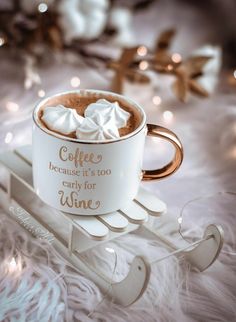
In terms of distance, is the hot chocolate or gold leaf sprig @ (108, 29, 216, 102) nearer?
the hot chocolate

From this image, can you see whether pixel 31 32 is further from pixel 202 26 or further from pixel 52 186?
pixel 52 186

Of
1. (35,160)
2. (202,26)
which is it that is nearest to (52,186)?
(35,160)

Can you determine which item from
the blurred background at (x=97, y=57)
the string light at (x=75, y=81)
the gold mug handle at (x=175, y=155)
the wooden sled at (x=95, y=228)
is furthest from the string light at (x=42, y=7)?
the gold mug handle at (x=175, y=155)

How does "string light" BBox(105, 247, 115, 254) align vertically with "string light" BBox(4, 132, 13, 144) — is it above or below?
below

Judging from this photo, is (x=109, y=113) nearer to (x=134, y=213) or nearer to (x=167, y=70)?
(x=134, y=213)

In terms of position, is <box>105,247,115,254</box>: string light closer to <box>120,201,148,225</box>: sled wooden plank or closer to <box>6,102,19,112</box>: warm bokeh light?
<box>120,201,148,225</box>: sled wooden plank

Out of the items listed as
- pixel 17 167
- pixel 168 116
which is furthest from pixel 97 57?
pixel 17 167


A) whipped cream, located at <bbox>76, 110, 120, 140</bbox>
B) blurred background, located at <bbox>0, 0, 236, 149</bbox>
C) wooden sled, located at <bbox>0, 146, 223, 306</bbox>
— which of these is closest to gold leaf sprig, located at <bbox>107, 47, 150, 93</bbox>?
blurred background, located at <bbox>0, 0, 236, 149</bbox>
